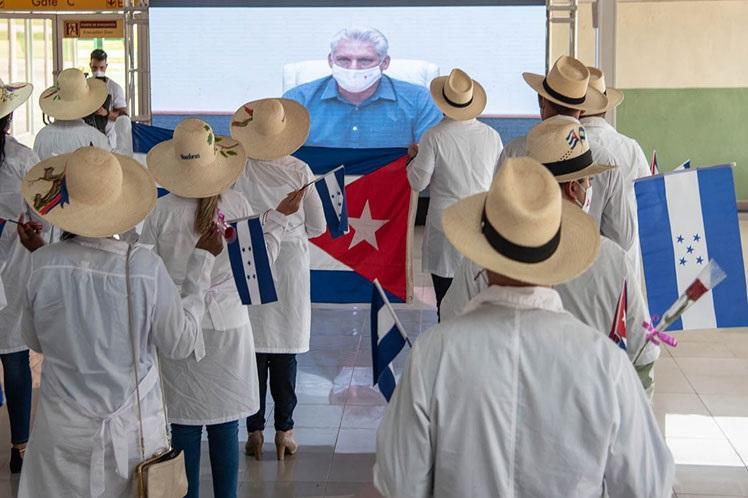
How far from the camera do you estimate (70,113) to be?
273 inches

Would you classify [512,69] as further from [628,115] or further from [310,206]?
[628,115]

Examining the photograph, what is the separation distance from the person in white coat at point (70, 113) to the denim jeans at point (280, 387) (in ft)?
6.97

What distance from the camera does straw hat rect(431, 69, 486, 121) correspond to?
6.54m

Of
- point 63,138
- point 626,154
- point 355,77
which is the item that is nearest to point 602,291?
point 626,154

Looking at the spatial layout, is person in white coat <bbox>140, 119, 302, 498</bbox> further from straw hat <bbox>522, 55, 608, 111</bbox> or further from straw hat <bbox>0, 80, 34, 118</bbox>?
straw hat <bbox>522, 55, 608, 111</bbox>

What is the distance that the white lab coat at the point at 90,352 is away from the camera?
3.32 m

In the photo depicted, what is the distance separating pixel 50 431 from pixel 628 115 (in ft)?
38.9

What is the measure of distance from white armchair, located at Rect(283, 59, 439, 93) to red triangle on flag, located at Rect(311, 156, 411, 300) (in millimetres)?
2230

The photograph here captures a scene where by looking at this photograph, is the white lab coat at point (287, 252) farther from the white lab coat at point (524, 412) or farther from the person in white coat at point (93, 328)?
the white lab coat at point (524, 412)

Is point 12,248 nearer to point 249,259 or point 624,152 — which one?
point 249,259

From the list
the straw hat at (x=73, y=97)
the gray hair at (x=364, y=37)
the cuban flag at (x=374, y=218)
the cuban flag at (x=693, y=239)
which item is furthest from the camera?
the gray hair at (x=364, y=37)

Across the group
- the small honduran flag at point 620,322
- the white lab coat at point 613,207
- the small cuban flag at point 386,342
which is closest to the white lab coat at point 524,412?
the small honduran flag at point 620,322

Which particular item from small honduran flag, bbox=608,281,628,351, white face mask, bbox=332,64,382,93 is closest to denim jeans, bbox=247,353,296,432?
small honduran flag, bbox=608,281,628,351

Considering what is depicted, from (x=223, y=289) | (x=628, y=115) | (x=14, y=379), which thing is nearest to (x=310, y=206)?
(x=223, y=289)
